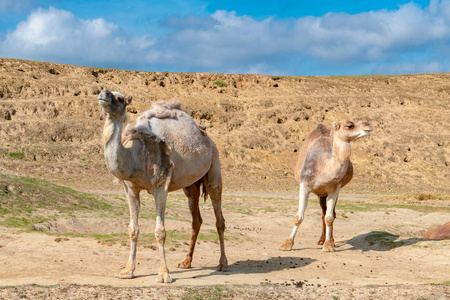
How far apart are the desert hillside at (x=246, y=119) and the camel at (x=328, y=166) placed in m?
18.8

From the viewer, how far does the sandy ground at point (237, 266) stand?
23.8 feet

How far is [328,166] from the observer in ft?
37.7

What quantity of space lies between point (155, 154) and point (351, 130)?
531 cm

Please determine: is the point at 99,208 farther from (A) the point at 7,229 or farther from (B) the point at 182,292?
(B) the point at 182,292

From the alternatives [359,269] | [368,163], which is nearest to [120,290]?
[359,269]

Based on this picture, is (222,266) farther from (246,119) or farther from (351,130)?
(246,119)

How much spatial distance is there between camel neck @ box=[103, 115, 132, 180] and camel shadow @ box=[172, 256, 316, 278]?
8.05 ft

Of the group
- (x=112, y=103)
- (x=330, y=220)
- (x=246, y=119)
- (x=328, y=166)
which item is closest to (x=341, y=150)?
(x=328, y=166)

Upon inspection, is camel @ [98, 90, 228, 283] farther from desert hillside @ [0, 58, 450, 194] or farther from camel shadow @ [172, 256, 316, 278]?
desert hillside @ [0, 58, 450, 194]

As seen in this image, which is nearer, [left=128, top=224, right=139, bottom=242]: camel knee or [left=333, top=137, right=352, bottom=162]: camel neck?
[left=128, top=224, right=139, bottom=242]: camel knee

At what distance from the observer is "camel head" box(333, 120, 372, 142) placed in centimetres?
1120

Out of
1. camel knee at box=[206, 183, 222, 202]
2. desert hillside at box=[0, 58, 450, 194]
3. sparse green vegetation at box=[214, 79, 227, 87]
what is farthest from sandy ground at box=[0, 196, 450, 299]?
sparse green vegetation at box=[214, 79, 227, 87]

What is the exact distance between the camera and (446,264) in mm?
10297

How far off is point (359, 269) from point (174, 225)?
5.98 metres
